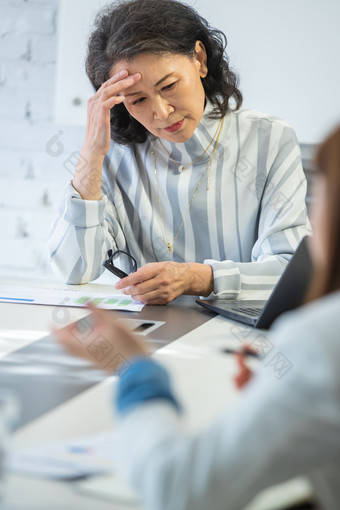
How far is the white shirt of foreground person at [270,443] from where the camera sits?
35cm

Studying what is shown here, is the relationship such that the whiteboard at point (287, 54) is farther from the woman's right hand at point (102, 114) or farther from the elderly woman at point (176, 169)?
the woman's right hand at point (102, 114)

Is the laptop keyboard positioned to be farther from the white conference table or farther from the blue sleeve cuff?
the blue sleeve cuff

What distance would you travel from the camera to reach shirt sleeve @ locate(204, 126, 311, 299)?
1181 mm

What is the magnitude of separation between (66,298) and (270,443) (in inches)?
33.5

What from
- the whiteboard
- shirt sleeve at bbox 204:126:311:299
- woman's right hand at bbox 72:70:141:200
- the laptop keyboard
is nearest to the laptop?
the laptop keyboard

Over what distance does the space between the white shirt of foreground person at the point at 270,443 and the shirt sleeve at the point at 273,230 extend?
0.78 metres

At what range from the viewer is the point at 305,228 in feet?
4.33

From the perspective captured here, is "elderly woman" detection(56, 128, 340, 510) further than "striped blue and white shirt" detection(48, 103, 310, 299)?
No

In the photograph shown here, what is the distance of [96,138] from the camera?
4.44ft

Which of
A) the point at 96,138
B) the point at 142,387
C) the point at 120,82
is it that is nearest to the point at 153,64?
the point at 120,82

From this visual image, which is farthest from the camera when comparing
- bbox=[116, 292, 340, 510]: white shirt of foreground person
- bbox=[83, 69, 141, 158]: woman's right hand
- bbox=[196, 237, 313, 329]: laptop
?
bbox=[83, 69, 141, 158]: woman's right hand

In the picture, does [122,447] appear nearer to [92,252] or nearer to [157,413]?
[157,413]

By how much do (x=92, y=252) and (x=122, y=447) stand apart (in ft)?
3.10

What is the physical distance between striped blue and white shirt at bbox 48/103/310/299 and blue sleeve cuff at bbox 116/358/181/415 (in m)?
0.86
